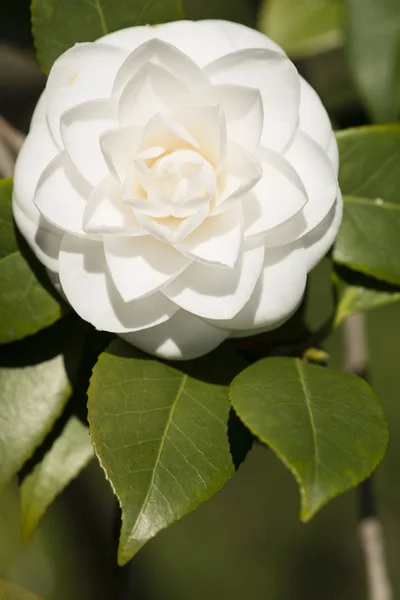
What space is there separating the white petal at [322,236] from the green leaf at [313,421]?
10 centimetres

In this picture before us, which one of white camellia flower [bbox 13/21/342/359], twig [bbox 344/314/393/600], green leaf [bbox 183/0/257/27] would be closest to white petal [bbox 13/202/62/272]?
white camellia flower [bbox 13/21/342/359]

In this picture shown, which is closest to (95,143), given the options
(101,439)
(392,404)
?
(101,439)

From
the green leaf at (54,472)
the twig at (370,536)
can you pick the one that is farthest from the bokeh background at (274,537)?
the green leaf at (54,472)

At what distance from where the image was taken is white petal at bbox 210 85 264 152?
58cm

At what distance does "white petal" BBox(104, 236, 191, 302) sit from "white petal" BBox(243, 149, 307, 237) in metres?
0.06

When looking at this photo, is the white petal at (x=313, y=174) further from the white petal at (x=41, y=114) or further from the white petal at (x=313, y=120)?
the white petal at (x=41, y=114)

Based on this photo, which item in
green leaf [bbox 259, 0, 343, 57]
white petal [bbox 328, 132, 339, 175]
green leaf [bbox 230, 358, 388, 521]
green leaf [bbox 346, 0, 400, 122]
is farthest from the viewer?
green leaf [bbox 259, 0, 343, 57]

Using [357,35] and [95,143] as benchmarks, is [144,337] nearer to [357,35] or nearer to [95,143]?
[95,143]

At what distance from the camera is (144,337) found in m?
0.64

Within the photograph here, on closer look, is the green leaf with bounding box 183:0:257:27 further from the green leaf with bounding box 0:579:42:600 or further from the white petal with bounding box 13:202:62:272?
the green leaf with bounding box 0:579:42:600

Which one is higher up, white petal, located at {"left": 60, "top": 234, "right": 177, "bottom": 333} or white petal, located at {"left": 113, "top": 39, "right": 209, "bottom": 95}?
white petal, located at {"left": 113, "top": 39, "right": 209, "bottom": 95}

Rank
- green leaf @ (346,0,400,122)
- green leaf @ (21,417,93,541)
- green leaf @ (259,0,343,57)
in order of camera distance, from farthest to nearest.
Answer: green leaf @ (259,0,343,57) < green leaf @ (346,0,400,122) < green leaf @ (21,417,93,541)

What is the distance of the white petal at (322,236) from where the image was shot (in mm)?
631

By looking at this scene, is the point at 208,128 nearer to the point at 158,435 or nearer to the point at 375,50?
the point at 158,435
